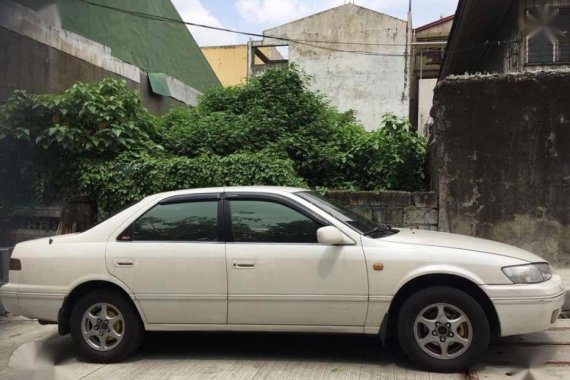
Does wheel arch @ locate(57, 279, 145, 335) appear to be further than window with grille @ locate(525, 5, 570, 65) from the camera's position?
No

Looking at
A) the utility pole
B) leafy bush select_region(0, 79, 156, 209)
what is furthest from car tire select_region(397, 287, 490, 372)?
the utility pole

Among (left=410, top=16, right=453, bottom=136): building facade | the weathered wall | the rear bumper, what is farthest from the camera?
(left=410, top=16, right=453, bottom=136): building facade

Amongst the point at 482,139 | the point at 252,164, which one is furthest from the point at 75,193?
the point at 482,139

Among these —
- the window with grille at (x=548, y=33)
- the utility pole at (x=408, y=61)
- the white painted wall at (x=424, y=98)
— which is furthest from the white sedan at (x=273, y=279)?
the white painted wall at (x=424, y=98)

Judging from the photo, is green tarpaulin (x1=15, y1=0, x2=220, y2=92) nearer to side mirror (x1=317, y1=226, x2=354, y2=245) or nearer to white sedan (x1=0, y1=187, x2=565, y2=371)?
white sedan (x1=0, y1=187, x2=565, y2=371)

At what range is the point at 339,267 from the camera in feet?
15.4

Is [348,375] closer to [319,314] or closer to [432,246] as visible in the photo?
[319,314]

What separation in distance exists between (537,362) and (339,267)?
1.83m

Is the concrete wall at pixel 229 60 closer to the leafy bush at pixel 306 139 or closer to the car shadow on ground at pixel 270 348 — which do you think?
the leafy bush at pixel 306 139

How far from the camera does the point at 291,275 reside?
4750 millimetres

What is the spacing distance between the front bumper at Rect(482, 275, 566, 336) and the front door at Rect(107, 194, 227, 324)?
222cm

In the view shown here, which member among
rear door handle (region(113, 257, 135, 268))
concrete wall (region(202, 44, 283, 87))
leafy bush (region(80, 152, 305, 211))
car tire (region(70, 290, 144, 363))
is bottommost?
car tire (region(70, 290, 144, 363))

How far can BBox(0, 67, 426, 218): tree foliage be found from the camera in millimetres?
8633

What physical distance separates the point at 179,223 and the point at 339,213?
4.76 feet
